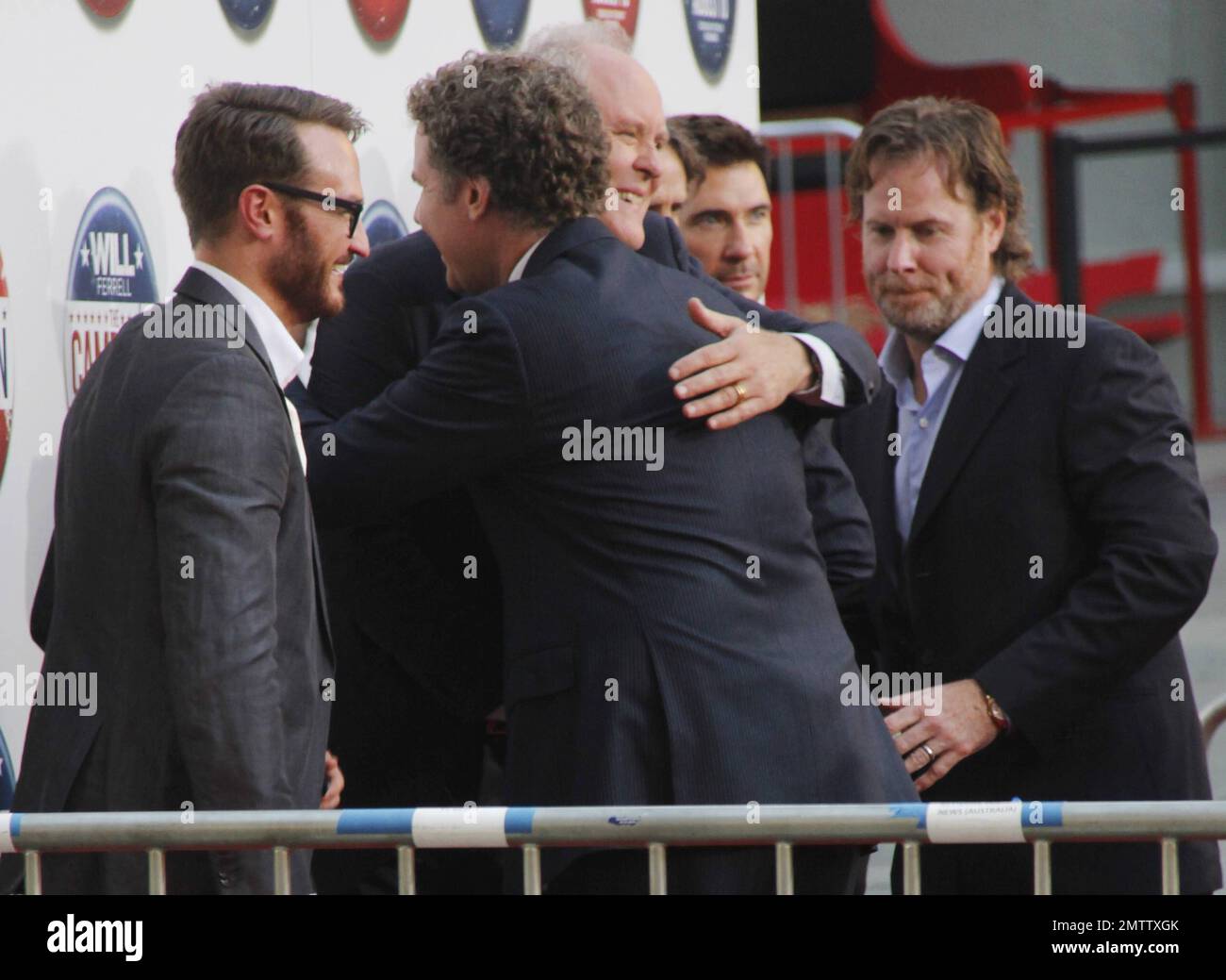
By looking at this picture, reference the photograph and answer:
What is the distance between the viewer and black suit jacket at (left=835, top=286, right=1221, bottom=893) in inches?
120

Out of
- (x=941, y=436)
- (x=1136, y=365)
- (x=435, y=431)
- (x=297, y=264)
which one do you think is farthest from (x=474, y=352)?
(x=1136, y=365)

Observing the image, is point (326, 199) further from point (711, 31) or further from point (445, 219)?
point (711, 31)

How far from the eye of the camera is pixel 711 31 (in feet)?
16.7

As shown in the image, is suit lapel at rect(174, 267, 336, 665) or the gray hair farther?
the gray hair

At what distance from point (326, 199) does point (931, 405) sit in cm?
119

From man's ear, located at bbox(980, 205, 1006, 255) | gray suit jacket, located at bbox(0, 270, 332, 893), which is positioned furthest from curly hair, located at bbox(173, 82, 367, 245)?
man's ear, located at bbox(980, 205, 1006, 255)

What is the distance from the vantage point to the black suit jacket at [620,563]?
2.47 meters

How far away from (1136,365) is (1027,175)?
1186 cm

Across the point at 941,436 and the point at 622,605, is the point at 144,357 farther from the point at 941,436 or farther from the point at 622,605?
the point at 941,436

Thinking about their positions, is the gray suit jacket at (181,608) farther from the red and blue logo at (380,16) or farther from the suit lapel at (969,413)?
the red and blue logo at (380,16)

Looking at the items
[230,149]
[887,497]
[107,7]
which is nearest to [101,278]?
[107,7]

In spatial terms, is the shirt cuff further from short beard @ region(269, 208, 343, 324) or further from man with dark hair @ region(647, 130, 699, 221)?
man with dark hair @ region(647, 130, 699, 221)

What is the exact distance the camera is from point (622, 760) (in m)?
2.47

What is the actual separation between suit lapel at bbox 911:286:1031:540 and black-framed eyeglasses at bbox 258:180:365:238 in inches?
42.2
